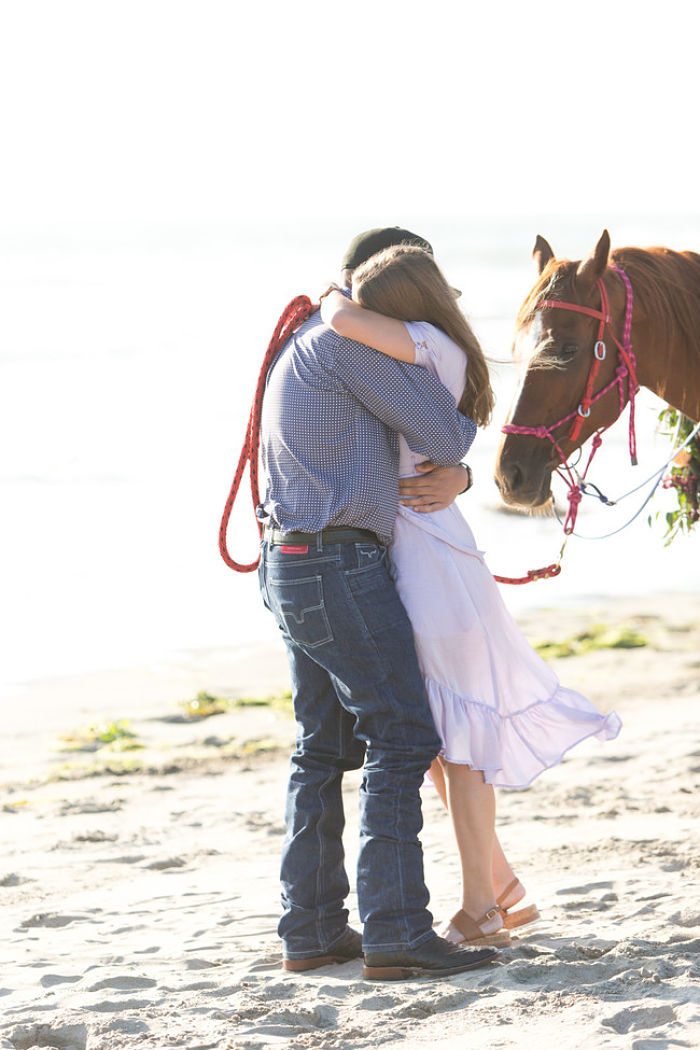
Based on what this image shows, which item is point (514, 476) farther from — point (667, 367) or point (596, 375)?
point (667, 367)

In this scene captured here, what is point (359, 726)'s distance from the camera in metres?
3.08

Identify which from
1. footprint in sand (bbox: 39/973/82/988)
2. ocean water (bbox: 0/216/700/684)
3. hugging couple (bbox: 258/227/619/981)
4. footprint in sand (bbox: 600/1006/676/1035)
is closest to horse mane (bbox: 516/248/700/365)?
ocean water (bbox: 0/216/700/684)

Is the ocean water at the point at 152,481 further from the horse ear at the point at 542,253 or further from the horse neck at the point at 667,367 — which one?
the horse neck at the point at 667,367

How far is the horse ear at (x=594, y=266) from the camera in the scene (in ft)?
10.9

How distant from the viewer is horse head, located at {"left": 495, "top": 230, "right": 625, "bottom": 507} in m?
3.39

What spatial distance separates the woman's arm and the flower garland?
1.41 metres

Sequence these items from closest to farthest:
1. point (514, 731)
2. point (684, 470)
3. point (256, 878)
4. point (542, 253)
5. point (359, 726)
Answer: point (359, 726) < point (514, 731) < point (542, 253) < point (684, 470) < point (256, 878)

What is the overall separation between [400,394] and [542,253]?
1089 millimetres

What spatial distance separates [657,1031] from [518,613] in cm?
582

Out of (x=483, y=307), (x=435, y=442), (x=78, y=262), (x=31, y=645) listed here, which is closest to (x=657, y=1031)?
(x=435, y=442)

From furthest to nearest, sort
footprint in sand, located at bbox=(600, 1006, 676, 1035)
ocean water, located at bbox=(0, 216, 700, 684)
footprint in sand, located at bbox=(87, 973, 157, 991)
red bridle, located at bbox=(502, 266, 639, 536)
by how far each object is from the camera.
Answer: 1. ocean water, located at bbox=(0, 216, 700, 684)
2. red bridle, located at bbox=(502, 266, 639, 536)
3. footprint in sand, located at bbox=(87, 973, 157, 991)
4. footprint in sand, located at bbox=(600, 1006, 676, 1035)

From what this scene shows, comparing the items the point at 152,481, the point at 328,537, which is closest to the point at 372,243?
the point at 328,537

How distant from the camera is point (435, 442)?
9.75ft

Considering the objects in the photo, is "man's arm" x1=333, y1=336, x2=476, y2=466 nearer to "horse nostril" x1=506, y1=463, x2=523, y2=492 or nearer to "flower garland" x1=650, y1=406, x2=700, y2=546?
"horse nostril" x1=506, y1=463, x2=523, y2=492
